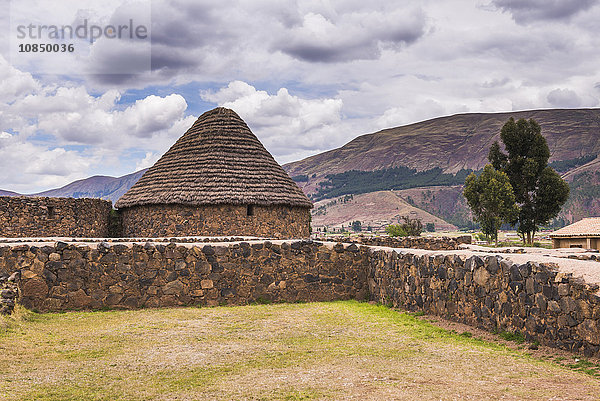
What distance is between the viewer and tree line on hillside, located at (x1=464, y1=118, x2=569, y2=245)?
4322 cm

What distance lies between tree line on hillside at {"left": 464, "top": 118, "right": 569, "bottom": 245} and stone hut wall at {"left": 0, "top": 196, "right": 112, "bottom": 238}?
31338mm

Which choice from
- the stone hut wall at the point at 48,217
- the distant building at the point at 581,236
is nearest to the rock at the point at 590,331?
the stone hut wall at the point at 48,217

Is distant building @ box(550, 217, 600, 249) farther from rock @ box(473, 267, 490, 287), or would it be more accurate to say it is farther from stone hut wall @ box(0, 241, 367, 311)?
rock @ box(473, 267, 490, 287)

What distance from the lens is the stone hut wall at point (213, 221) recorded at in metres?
21.5

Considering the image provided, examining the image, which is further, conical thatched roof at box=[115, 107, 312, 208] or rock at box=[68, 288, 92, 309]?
conical thatched roof at box=[115, 107, 312, 208]

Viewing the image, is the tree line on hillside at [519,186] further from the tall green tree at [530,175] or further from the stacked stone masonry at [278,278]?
the stacked stone masonry at [278,278]

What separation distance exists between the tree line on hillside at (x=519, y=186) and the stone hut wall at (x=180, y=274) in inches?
1347

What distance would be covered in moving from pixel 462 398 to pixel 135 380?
3183 millimetres

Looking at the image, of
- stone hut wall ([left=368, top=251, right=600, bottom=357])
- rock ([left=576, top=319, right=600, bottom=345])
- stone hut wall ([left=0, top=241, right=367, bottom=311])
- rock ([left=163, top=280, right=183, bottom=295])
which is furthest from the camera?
rock ([left=163, top=280, right=183, bottom=295])

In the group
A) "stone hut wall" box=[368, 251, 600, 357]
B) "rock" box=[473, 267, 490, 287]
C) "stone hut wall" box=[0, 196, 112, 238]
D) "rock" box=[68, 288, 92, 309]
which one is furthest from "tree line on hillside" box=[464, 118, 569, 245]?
"rock" box=[68, 288, 92, 309]

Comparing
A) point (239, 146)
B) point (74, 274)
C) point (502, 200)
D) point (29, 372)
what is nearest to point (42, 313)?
point (74, 274)

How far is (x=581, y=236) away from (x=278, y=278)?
21779 mm

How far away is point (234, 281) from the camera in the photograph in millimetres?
10922

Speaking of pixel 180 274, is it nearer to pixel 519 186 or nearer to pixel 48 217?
pixel 48 217
